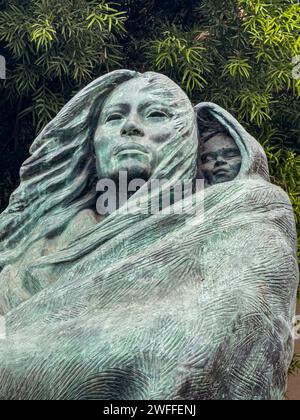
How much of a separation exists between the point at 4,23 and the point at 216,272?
9.08ft

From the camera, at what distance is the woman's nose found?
6.66m

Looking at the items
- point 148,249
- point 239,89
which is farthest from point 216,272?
point 239,89

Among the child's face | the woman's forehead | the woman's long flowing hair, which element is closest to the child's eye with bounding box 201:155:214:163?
the child's face

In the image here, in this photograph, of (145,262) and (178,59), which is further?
(178,59)

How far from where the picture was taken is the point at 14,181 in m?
8.92

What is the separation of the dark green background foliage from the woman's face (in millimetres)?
1448

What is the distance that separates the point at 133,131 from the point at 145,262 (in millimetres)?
710

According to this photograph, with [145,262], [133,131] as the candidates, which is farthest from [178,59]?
[145,262]

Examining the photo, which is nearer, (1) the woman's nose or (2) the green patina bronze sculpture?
(2) the green patina bronze sculpture

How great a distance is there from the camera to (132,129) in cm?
665

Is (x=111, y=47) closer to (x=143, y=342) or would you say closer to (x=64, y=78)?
(x=64, y=78)

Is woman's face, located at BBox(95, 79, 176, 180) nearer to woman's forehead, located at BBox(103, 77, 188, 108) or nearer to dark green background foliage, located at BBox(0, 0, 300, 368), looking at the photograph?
woman's forehead, located at BBox(103, 77, 188, 108)

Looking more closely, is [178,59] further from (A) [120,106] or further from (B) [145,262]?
(B) [145,262]

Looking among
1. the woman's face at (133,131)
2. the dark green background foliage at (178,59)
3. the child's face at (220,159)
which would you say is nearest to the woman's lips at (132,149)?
the woman's face at (133,131)
